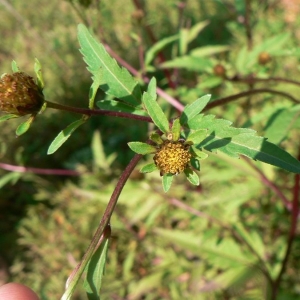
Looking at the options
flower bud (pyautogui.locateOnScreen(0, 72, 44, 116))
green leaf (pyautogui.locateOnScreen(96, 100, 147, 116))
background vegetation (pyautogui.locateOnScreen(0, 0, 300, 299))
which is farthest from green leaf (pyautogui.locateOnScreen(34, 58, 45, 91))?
background vegetation (pyautogui.locateOnScreen(0, 0, 300, 299))

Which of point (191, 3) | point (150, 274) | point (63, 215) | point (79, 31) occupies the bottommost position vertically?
point (150, 274)

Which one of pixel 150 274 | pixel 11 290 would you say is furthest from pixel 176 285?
pixel 11 290

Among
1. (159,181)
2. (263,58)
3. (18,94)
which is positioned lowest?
(159,181)

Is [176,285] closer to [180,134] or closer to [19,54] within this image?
[180,134]

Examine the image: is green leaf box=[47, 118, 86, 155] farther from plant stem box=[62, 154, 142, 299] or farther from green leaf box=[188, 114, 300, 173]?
green leaf box=[188, 114, 300, 173]

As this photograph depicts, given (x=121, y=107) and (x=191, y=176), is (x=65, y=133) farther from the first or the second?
(x=191, y=176)

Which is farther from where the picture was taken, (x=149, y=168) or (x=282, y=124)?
(x=282, y=124)

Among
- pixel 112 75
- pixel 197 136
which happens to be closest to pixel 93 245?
pixel 197 136
